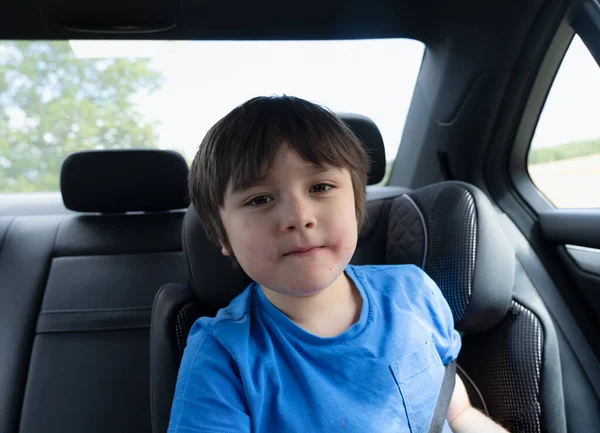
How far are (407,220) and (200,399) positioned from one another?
2.98 ft

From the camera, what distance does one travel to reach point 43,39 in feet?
6.86

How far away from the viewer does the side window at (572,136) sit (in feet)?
5.82

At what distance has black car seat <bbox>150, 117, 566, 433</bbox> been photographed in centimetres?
141

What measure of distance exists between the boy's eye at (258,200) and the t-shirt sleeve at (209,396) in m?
0.30

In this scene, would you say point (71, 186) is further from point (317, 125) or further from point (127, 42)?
point (317, 125)

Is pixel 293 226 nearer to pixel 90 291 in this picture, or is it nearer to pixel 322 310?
pixel 322 310

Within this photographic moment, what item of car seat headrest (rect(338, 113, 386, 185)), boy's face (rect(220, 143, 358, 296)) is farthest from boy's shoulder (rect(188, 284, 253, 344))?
car seat headrest (rect(338, 113, 386, 185))

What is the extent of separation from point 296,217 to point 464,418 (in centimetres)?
80

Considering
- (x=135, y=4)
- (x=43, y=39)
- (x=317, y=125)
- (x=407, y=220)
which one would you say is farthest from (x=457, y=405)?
(x=43, y=39)

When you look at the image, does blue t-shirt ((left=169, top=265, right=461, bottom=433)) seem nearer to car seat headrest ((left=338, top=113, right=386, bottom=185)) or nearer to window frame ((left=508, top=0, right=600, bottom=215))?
car seat headrest ((left=338, top=113, right=386, bottom=185))

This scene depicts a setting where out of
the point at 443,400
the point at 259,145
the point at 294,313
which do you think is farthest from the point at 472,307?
the point at 259,145

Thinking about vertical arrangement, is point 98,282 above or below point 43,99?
below

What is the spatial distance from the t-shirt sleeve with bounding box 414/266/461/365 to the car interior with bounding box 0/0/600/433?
9 cm

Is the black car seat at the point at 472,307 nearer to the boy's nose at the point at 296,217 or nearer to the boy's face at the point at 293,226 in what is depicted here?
the boy's face at the point at 293,226
